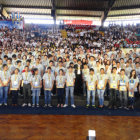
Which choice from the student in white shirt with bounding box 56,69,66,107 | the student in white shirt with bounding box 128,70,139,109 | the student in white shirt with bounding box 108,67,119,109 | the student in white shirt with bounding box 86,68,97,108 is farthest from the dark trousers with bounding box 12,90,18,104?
the student in white shirt with bounding box 128,70,139,109

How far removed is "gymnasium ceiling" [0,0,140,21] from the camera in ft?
58.2

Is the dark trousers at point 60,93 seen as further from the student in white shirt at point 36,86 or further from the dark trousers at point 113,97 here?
the dark trousers at point 113,97

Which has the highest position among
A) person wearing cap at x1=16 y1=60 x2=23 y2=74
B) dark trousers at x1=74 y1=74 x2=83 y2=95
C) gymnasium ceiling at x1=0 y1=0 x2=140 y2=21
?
gymnasium ceiling at x1=0 y1=0 x2=140 y2=21

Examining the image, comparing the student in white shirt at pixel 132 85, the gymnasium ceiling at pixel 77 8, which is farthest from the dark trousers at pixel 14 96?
the gymnasium ceiling at pixel 77 8

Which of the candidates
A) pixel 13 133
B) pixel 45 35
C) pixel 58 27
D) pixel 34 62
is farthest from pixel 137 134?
pixel 58 27

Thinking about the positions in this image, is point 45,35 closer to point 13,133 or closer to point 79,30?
point 79,30

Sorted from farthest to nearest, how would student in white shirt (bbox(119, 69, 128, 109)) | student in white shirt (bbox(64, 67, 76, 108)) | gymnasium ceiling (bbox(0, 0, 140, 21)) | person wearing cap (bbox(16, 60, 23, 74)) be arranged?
gymnasium ceiling (bbox(0, 0, 140, 21)) → person wearing cap (bbox(16, 60, 23, 74)) → student in white shirt (bbox(64, 67, 76, 108)) → student in white shirt (bbox(119, 69, 128, 109))

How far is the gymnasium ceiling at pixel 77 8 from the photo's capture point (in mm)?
17734

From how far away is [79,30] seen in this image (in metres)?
16.7

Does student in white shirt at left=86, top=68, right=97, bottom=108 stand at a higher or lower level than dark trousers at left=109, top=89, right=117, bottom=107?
higher

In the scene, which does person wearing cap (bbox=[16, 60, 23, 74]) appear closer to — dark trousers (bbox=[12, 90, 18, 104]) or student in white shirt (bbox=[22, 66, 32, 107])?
student in white shirt (bbox=[22, 66, 32, 107])

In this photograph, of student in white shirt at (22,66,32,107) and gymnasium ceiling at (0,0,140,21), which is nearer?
student in white shirt at (22,66,32,107)

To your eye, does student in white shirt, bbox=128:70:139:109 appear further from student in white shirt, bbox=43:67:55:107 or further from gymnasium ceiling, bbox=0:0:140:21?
gymnasium ceiling, bbox=0:0:140:21

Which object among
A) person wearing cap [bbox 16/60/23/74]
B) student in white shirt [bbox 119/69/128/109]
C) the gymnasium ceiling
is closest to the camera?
student in white shirt [bbox 119/69/128/109]
